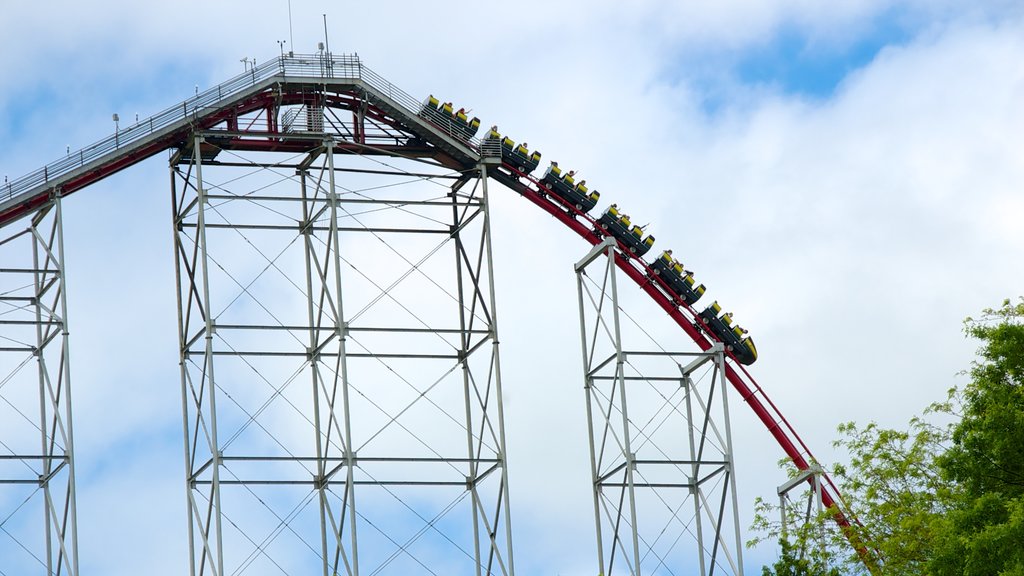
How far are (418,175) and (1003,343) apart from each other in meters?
16.9

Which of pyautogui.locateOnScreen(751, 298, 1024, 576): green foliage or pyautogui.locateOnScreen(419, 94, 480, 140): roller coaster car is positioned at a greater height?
pyautogui.locateOnScreen(419, 94, 480, 140): roller coaster car

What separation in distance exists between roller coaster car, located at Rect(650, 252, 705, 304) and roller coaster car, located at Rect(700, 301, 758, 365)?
1.76 ft

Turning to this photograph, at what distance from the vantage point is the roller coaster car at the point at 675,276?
1949 inches

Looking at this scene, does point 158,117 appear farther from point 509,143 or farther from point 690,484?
point 690,484

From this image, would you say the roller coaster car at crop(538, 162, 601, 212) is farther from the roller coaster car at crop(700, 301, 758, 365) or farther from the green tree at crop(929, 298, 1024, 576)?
the green tree at crop(929, 298, 1024, 576)

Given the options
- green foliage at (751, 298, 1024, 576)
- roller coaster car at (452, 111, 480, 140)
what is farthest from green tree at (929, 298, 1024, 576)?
roller coaster car at (452, 111, 480, 140)

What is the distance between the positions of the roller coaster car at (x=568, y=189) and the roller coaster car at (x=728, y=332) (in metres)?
3.86

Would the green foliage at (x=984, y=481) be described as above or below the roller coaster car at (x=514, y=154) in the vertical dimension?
below

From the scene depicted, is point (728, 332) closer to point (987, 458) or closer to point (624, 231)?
point (624, 231)

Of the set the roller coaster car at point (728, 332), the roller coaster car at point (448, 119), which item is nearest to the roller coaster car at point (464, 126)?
the roller coaster car at point (448, 119)

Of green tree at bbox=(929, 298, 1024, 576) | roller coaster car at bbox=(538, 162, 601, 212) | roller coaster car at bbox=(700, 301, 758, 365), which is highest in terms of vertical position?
roller coaster car at bbox=(538, 162, 601, 212)

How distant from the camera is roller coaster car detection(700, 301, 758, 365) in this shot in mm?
49688

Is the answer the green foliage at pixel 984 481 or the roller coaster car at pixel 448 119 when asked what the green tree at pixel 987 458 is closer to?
the green foliage at pixel 984 481

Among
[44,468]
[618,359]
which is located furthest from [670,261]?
[44,468]
